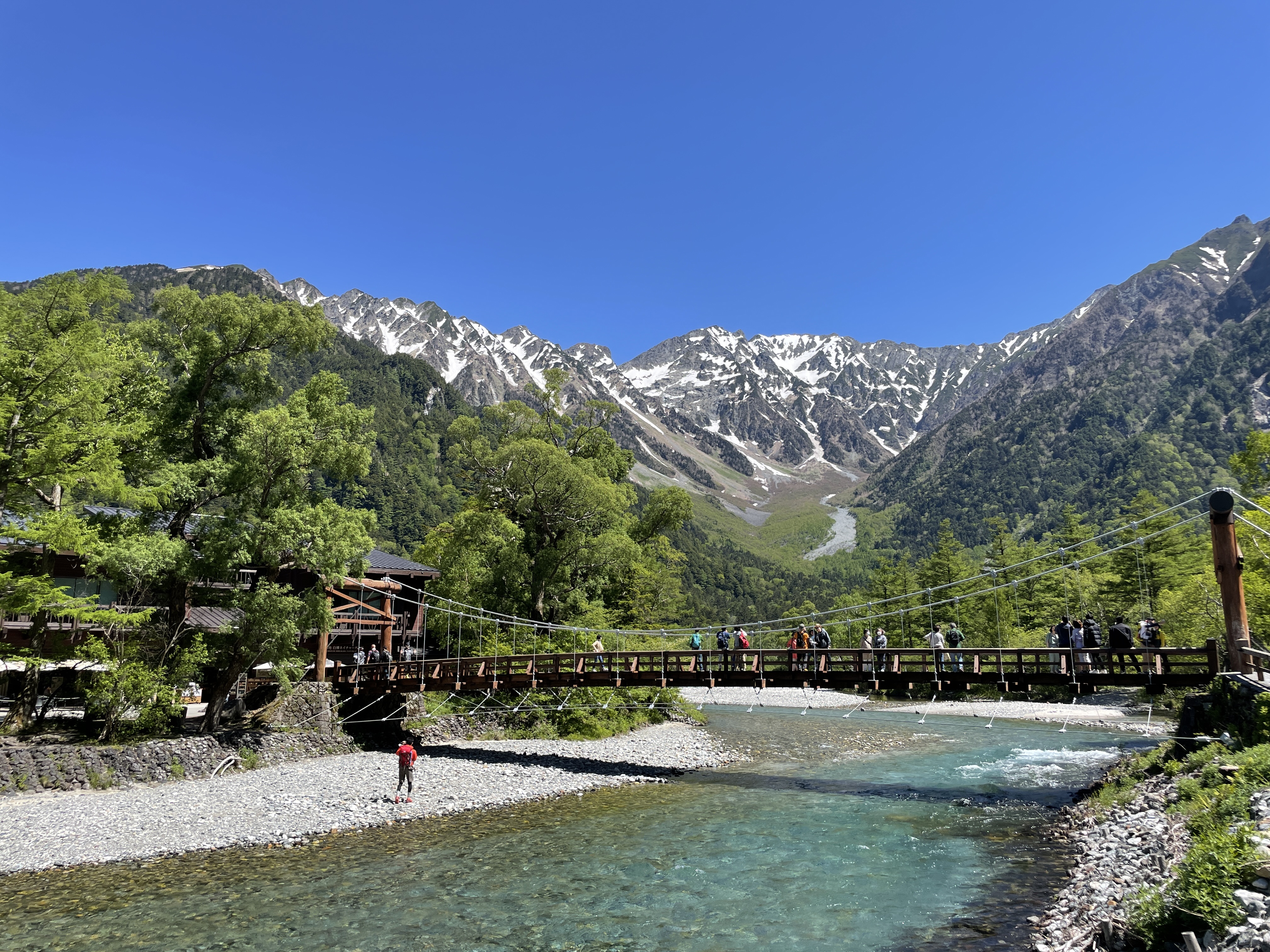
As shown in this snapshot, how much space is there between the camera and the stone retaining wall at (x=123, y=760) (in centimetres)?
1728

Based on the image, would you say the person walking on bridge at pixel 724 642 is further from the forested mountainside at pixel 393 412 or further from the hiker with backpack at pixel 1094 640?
the forested mountainside at pixel 393 412

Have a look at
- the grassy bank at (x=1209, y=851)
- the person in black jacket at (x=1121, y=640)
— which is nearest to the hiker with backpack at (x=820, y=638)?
the person in black jacket at (x=1121, y=640)

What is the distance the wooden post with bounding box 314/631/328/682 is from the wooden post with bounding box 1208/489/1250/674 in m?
24.5

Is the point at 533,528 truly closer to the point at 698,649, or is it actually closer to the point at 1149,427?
the point at 698,649

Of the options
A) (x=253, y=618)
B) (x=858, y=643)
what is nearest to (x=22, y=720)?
(x=253, y=618)

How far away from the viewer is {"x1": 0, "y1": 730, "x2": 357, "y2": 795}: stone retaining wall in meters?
17.3

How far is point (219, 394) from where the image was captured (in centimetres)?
2259

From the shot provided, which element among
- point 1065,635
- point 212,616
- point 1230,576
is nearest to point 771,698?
point 1065,635

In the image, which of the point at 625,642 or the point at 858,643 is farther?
the point at 858,643

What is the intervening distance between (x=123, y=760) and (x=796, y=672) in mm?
17833

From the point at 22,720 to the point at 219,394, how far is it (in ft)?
33.5

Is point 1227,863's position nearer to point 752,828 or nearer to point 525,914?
point 525,914

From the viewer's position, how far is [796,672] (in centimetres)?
2083

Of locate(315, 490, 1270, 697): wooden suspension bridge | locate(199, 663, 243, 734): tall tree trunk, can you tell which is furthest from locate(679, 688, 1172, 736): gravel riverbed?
locate(199, 663, 243, 734): tall tree trunk
